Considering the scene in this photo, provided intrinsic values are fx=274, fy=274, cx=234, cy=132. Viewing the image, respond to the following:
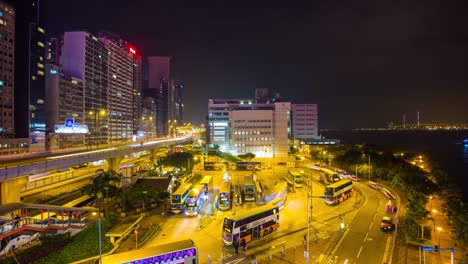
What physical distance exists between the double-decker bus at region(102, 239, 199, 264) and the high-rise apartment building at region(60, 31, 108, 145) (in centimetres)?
7607

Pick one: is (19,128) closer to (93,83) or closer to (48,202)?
(93,83)

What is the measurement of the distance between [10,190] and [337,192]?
36.5 metres

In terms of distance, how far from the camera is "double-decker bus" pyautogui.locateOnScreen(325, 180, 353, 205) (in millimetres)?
34097

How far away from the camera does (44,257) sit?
20812mm

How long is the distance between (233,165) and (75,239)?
50455 millimetres

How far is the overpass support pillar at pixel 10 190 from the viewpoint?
27.0 meters

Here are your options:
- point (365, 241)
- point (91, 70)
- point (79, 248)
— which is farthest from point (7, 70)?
point (365, 241)

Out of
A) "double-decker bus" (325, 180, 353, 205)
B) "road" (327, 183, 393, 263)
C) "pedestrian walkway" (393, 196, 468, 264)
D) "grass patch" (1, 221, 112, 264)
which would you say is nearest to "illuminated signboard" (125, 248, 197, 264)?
"grass patch" (1, 221, 112, 264)

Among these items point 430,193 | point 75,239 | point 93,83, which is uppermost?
point 93,83

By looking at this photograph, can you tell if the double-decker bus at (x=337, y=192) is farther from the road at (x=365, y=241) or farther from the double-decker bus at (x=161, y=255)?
the double-decker bus at (x=161, y=255)

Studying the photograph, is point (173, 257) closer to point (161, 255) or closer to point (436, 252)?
point (161, 255)

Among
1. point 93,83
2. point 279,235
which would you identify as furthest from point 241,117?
point 279,235

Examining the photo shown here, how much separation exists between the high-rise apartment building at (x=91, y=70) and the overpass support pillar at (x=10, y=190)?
58.1m

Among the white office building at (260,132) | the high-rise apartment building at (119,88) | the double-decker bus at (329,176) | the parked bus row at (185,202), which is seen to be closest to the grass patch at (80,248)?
the parked bus row at (185,202)
